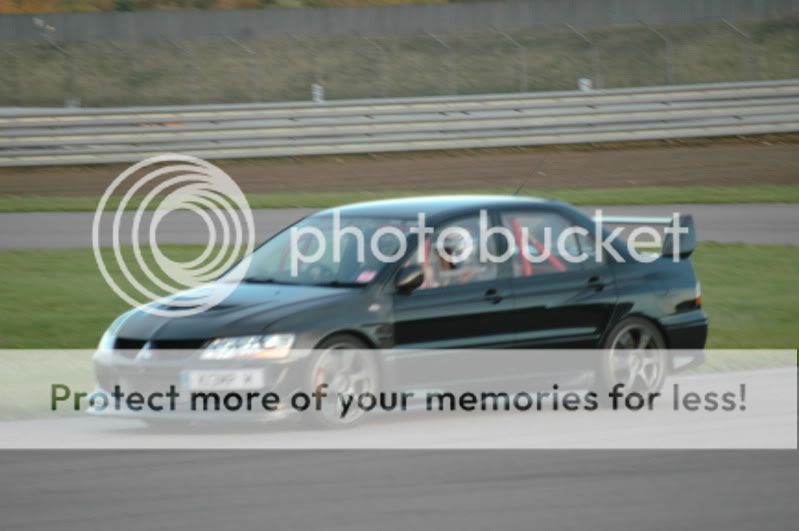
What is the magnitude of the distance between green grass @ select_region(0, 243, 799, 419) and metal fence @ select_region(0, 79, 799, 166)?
37.2 feet

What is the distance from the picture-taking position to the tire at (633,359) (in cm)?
1122

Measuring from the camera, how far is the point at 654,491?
8086mm

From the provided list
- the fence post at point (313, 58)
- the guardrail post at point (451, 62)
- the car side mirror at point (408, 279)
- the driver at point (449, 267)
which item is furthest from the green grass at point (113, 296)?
the fence post at point (313, 58)

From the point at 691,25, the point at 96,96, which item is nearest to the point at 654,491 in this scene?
the point at 96,96

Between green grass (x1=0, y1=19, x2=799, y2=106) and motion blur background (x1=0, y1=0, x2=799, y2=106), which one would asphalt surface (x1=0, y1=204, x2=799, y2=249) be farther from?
motion blur background (x1=0, y1=0, x2=799, y2=106)

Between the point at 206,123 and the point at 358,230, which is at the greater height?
the point at 206,123


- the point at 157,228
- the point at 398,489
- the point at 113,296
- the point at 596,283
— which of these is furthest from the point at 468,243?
the point at 157,228

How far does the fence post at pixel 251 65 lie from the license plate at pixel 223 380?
30.3 meters

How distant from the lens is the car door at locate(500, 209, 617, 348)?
10961 millimetres

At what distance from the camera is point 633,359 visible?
37.3 feet

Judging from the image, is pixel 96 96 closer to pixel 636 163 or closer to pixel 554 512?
pixel 636 163

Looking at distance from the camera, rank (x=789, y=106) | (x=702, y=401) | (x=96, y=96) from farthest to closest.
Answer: (x=96, y=96) → (x=789, y=106) → (x=702, y=401)

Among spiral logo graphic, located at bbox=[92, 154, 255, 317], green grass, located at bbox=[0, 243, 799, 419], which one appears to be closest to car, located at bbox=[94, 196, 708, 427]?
spiral logo graphic, located at bbox=[92, 154, 255, 317]

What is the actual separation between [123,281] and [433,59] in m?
27.2
